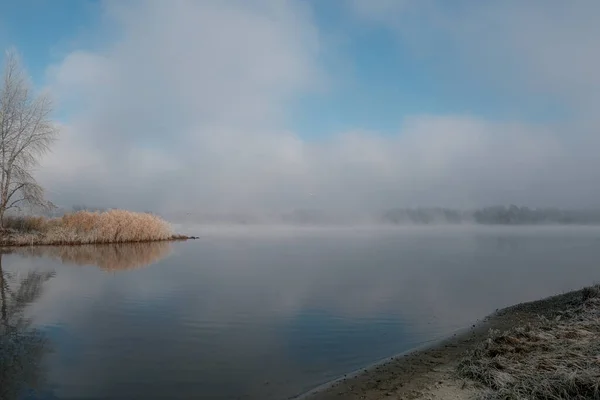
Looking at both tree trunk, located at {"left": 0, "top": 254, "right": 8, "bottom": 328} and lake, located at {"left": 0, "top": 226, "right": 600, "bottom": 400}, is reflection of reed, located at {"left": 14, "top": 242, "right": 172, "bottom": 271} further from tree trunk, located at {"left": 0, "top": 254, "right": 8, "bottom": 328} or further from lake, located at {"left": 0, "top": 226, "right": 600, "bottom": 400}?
tree trunk, located at {"left": 0, "top": 254, "right": 8, "bottom": 328}

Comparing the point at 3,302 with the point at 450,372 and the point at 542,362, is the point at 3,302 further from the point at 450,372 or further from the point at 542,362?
the point at 542,362

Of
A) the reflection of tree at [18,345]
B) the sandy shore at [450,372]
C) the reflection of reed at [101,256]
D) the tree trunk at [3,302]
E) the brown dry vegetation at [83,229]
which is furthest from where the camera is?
the brown dry vegetation at [83,229]

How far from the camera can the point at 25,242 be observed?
32188 millimetres

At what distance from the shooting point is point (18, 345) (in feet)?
26.3

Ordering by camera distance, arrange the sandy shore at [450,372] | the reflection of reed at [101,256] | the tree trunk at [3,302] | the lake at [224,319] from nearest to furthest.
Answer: the sandy shore at [450,372] → the lake at [224,319] → the tree trunk at [3,302] → the reflection of reed at [101,256]

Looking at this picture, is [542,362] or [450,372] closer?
[542,362]

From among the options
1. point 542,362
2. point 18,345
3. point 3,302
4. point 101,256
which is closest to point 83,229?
point 101,256

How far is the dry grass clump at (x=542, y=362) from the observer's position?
4824 mm

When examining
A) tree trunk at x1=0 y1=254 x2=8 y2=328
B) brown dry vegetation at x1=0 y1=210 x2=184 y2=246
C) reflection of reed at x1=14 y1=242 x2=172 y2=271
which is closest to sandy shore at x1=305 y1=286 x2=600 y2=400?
tree trunk at x1=0 y1=254 x2=8 y2=328

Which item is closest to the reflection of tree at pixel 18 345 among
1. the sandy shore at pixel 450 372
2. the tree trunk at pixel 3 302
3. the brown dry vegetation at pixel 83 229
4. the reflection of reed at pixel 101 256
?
the tree trunk at pixel 3 302

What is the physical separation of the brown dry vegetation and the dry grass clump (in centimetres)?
3358

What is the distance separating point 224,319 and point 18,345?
438 centimetres

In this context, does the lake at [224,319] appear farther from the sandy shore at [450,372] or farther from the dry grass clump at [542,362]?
the dry grass clump at [542,362]

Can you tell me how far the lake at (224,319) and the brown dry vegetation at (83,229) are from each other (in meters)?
11.9
